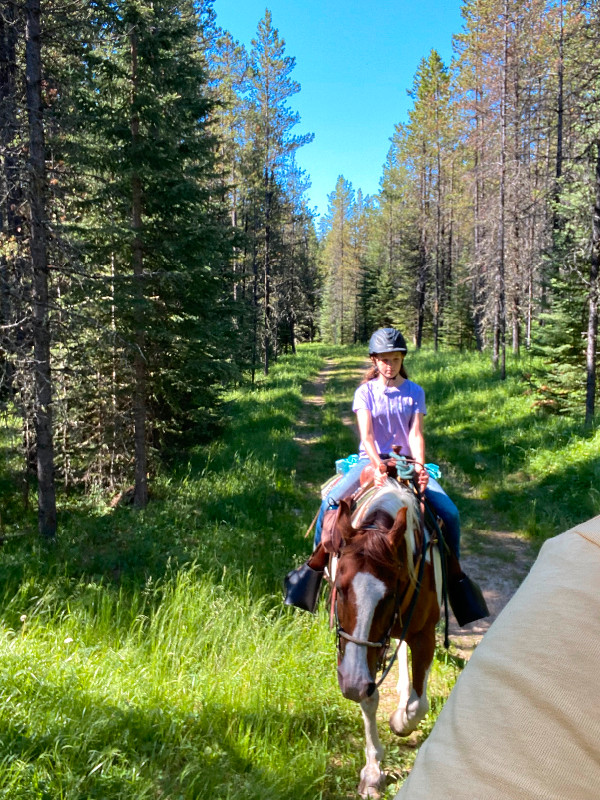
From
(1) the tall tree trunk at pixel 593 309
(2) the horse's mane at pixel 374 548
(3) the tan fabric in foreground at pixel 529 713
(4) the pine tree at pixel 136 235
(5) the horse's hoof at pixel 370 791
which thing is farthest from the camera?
(1) the tall tree trunk at pixel 593 309

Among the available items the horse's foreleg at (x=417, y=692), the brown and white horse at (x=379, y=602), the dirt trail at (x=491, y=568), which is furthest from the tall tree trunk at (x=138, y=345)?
the brown and white horse at (x=379, y=602)

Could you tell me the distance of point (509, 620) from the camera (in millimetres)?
1230

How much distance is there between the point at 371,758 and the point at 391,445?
2613 mm

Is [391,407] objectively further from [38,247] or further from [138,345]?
[138,345]

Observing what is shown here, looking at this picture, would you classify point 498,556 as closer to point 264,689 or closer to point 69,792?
point 264,689

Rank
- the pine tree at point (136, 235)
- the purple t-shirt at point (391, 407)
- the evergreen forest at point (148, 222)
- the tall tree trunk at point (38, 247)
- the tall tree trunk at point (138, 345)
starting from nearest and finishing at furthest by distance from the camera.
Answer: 1. the purple t-shirt at point (391, 407)
2. the tall tree trunk at point (38, 247)
3. the evergreen forest at point (148, 222)
4. the pine tree at point (136, 235)
5. the tall tree trunk at point (138, 345)

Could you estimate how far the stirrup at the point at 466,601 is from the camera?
438 centimetres

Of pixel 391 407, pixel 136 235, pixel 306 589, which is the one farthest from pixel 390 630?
pixel 136 235

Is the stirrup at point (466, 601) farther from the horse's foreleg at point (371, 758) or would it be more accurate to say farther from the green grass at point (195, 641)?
the horse's foreleg at point (371, 758)

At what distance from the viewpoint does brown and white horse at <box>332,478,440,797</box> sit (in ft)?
9.39

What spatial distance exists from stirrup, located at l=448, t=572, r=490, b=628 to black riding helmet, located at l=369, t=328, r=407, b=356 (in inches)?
86.9

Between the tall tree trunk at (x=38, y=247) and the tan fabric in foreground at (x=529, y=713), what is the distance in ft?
24.3

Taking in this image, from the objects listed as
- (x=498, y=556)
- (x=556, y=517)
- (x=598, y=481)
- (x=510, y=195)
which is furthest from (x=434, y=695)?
(x=510, y=195)

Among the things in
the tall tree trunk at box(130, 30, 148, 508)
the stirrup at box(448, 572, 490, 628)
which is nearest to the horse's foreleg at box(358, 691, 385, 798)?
the stirrup at box(448, 572, 490, 628)
